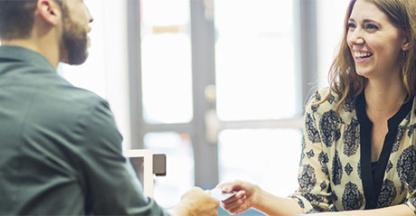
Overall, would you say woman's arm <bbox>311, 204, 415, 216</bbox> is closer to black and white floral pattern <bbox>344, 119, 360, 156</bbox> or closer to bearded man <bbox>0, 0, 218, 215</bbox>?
black and white floral pattern <bbox>344, 119, 360, 156</bbox>

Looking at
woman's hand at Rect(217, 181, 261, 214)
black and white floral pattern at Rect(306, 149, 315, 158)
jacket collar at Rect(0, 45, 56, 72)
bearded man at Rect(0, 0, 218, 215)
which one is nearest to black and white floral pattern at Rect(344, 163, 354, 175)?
black and white floral pattern at Rect(306, 149, 315, 158)

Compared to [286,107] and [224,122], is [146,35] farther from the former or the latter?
[286,107]

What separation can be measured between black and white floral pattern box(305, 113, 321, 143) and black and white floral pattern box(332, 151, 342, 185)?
8cm

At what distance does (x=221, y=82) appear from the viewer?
11.9 feet

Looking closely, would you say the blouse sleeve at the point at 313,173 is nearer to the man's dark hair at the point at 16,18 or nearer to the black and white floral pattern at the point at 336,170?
the black and white floral pattern at the point at 336,170

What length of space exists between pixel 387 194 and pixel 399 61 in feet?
1.25

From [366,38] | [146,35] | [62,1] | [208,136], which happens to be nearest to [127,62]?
[146,35]

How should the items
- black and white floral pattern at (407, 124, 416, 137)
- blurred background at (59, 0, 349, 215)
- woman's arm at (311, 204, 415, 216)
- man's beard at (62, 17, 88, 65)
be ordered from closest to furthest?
A: man's beard at (62, 17, 88, 65) < woman's arm at (311, 204, 415, 216) < black and white floral pattern at (407, 124, 416, 137) < blurred background at (59, 0, 349, 215)

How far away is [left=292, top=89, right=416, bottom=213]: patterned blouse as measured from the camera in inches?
64.8

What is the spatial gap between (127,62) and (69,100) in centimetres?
252

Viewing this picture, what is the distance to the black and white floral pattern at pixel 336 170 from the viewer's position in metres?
1.72

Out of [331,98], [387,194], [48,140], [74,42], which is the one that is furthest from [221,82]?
[48,140]

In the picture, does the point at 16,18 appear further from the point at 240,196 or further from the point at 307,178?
the point at 307,178

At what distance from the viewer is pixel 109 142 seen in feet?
3.43
